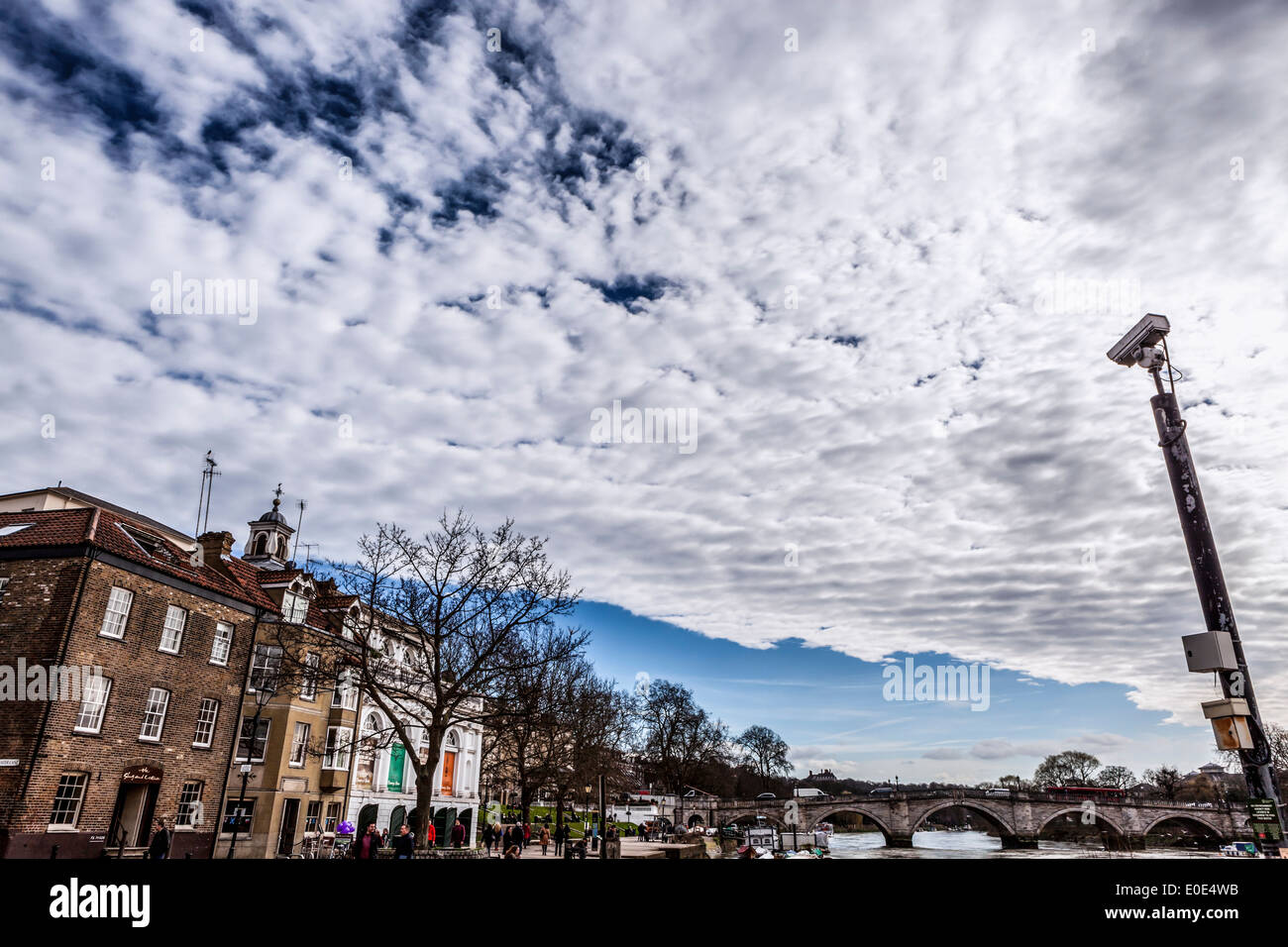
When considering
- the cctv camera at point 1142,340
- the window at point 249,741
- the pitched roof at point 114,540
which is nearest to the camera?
the cctv camera at point 1142,340

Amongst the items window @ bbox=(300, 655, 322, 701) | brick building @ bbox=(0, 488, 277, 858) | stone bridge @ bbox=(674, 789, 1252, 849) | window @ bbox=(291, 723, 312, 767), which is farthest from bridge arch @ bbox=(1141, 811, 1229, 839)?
brick building @ bbox=(0, 488, 277, 858)

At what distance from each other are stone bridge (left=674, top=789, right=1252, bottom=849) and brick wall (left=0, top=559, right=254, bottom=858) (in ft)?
200

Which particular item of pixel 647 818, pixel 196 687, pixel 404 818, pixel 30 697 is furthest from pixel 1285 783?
pixel 30 697

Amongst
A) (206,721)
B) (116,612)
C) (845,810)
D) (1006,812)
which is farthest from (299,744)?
(1006,812)

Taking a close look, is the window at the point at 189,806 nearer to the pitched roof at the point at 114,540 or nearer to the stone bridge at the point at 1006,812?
the pitched roof at the point at 114,540

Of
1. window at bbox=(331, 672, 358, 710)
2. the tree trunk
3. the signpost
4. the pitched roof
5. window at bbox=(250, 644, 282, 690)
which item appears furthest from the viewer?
window at bbox=(331, 672, 358, 710)

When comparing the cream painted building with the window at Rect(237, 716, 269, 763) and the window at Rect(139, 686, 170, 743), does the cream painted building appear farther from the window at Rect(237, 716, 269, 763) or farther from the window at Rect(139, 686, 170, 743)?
the window at Rect(139, 686, 170, 743)

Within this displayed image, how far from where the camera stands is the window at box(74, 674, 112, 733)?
88.9 feet

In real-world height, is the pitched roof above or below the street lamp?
above

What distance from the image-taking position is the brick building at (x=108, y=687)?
25.8m

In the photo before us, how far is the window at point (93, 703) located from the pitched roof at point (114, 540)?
190 inches

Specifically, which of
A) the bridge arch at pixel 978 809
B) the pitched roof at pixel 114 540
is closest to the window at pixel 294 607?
the pitched roof at pixel 114 540
